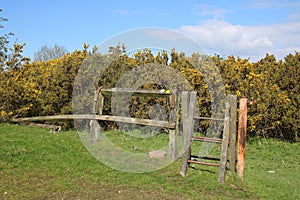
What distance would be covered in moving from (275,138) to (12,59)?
10.9 meters

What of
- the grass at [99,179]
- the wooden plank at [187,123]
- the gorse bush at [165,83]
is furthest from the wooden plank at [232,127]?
the gorse bush at [165,83]

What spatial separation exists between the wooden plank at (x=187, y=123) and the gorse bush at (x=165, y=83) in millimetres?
4701

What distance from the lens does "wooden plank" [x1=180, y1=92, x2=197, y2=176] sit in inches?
305

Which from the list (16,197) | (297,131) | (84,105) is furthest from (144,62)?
(16,197)

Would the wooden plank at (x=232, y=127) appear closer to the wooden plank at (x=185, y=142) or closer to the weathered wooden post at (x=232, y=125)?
the weathered wooden post at (x=232, y=125)

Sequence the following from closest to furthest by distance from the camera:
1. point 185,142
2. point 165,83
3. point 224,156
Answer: point 224,156
point 185,142
point 165,83

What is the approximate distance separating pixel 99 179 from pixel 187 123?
7.29 ft

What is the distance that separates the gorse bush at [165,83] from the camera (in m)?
12.5

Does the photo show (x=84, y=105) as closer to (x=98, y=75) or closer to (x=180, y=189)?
(x=98, y=75)

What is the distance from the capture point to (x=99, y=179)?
7.27 m

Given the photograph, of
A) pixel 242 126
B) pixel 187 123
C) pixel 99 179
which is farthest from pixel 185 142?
pixel 99 179

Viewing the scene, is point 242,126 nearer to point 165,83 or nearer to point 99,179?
point 99,179

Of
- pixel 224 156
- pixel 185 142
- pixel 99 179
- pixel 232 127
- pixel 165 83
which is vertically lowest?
pixel 99 179

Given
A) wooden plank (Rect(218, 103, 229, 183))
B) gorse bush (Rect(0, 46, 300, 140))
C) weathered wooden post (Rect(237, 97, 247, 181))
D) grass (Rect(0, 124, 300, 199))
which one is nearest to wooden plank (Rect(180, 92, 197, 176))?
grass (Rect(0, 124, 300, 199))
